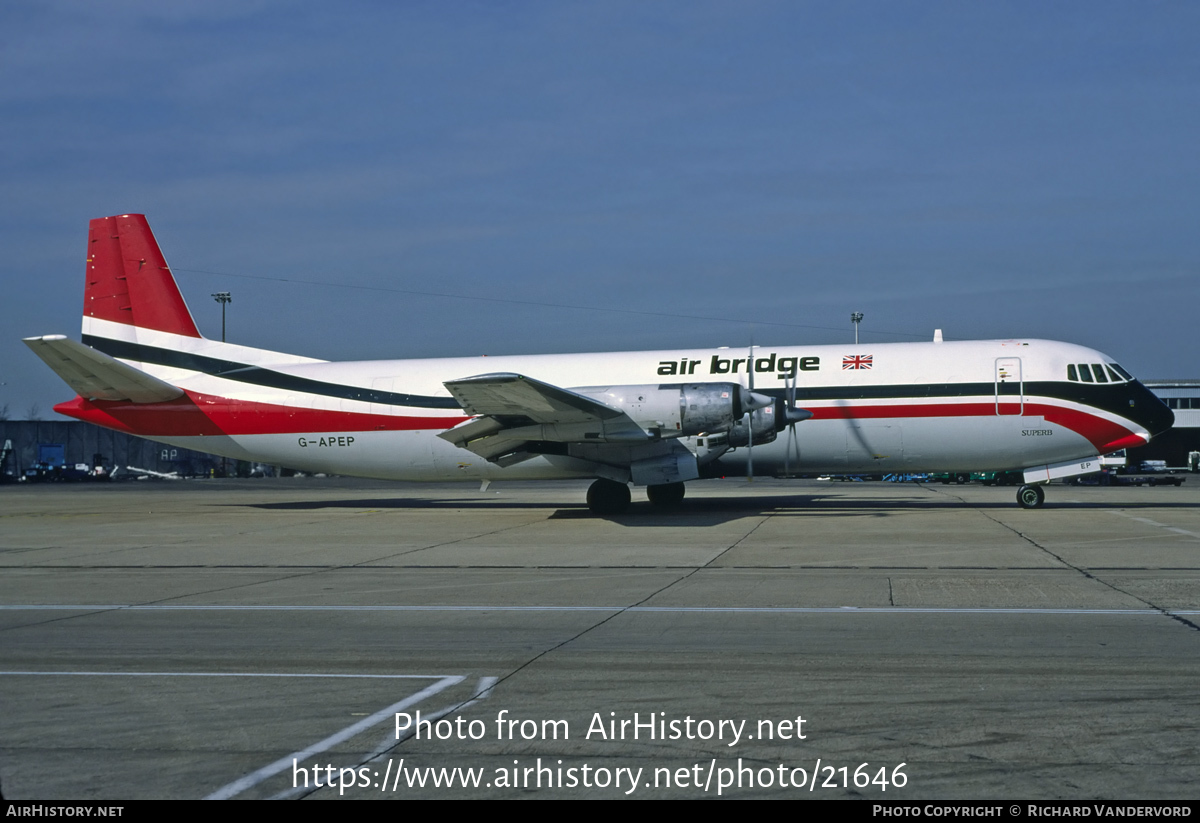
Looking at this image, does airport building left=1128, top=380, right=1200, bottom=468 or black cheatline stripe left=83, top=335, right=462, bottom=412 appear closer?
black cheatline stripe left=83, top=335, right=462, bottom=412

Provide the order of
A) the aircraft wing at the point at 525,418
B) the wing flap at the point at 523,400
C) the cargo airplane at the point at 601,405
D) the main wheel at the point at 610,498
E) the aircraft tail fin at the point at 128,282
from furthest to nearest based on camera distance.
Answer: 1. the aircraft tail fin at the point at 128,282
2. the main wheel at the point at 610,498
3. the cargo airplane at the point at 601,405
4. the aircraft wing at the point at 525,418
5. the wing flap at the point at 523,400

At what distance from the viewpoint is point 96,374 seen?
26.1 m

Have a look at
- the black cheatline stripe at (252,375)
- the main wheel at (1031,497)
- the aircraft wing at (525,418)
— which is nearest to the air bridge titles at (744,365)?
the aircraft wing at (525,418)

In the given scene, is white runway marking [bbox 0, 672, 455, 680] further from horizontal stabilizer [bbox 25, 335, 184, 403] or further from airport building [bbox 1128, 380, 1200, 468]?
airport building [bbox 1128, 380, 1200, 468]

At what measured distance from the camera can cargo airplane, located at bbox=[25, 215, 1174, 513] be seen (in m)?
23.2

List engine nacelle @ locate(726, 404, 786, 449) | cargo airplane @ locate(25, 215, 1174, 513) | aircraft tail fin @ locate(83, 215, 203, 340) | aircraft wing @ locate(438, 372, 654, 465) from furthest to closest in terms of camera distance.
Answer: aircraft tail fin @ locate(83, 215, 203, 340)
engine nacelle @ locate(726, 404, 786, 449)
cargo airplane @ locate(25, 215, 1174, 513)
aircraft wing @ locate(438, 372, 654, 465)

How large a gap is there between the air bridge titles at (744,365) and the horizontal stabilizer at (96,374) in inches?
542

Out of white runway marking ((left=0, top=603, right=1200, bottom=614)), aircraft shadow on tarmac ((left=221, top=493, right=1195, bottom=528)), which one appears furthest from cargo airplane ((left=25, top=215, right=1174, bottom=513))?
white runway marking ((left=0, top=603, right=1200, bottom=614))

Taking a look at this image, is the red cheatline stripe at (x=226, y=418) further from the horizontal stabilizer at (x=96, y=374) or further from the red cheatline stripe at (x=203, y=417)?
the horizontal stabilizer at (x=96, y=374)

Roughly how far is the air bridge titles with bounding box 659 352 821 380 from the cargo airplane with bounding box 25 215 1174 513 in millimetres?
46

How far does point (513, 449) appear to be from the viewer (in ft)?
80.1

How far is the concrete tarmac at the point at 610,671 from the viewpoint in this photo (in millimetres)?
5242

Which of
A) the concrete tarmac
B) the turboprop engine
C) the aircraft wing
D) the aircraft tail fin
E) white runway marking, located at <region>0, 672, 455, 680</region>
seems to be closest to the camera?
the concrete tarmac
